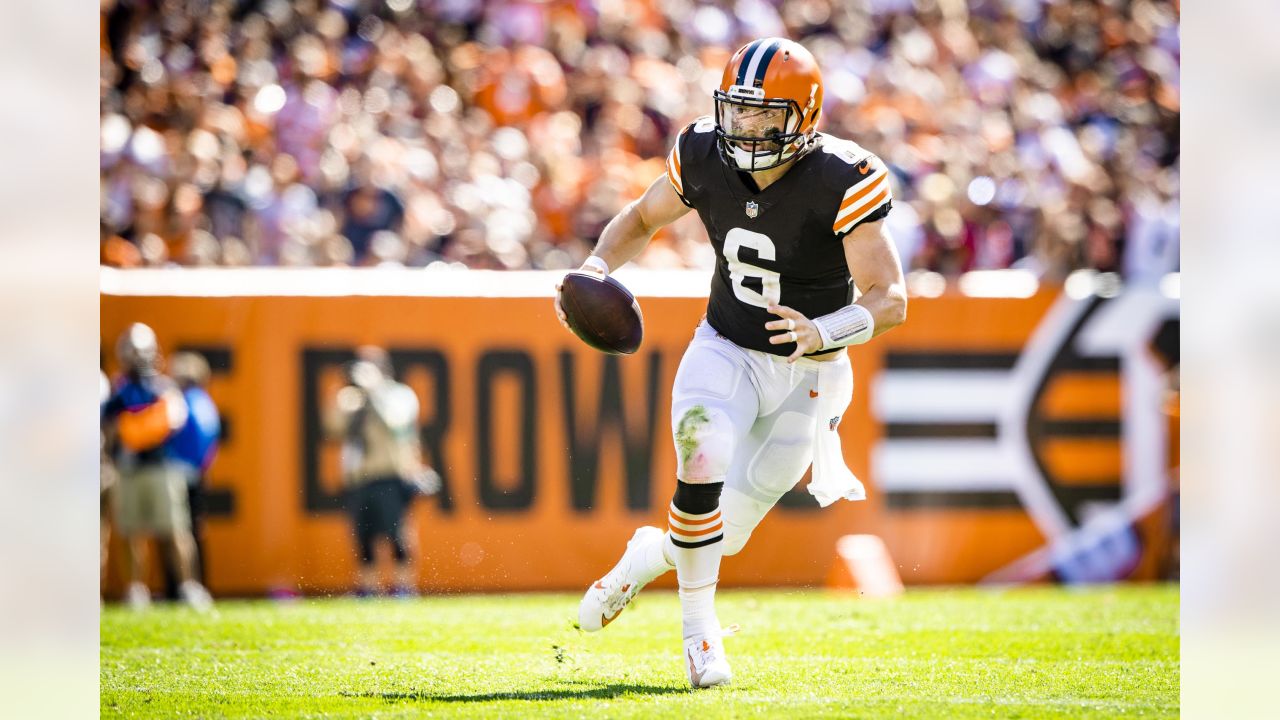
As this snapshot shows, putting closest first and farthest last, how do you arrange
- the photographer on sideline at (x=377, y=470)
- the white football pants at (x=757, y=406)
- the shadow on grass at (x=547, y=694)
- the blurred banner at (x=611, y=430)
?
the shadow on grass at (x=547, y=694) < the white football pants at (x=757, y=406) < the photographer on sideline at (x=377, y=470) < the blurred banner at (x=611, y=430)

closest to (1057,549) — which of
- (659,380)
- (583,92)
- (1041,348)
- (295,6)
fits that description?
(1041,348)

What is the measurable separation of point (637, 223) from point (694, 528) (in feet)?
3.45

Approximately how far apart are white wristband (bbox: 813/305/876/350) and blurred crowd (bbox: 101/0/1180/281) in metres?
4.46

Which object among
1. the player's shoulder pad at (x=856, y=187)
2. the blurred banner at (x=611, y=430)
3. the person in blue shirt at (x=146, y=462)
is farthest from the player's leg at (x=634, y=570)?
the person in blue shirt at (x=146, y=462)

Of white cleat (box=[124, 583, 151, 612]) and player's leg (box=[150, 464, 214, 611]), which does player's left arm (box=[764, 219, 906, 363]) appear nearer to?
player's leg (box=[150, 464, 214, 611])

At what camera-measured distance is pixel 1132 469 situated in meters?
8.61

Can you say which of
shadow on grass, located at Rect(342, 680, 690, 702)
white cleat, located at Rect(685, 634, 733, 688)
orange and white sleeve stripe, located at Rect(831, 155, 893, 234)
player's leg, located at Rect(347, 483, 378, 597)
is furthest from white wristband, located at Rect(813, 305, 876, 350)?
player's leg, located at Rect(347, 483, 378, 597)

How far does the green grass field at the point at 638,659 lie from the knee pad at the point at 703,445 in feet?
2.06

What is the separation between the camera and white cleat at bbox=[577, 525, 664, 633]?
16.4 ft

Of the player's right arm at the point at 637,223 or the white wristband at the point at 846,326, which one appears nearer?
the white wristband at the point at 846,326

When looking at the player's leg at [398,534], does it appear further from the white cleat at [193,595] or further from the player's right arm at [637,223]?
the player's right arm at [637,223]

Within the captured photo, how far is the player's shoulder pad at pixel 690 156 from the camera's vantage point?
16.0 feet

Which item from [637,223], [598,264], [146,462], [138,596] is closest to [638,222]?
[637,223]
